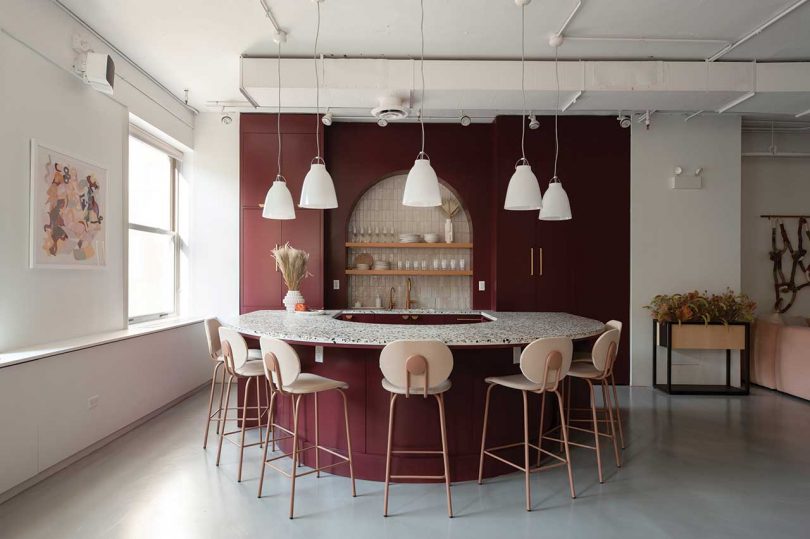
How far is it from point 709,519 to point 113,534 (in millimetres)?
3204

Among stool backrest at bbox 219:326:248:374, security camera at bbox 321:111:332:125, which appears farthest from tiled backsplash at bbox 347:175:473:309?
stool backrest at bbox 219:326:248:374

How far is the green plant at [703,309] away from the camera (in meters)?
5.32

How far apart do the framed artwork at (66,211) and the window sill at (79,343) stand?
1.88ft

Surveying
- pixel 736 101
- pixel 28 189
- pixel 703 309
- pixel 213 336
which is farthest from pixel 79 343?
pixel 736 101

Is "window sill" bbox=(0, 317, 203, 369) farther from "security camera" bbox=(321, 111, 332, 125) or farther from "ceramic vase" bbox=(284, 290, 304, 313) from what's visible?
"security camera" bbox=(321, 111, 332, 125)

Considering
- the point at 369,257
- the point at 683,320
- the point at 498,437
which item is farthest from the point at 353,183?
the point at 683,320

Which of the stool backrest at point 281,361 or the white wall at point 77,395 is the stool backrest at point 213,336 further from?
the stool backrest at point 281,361

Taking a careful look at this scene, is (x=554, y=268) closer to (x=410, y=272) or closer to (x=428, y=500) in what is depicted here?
(x=410, y=272)

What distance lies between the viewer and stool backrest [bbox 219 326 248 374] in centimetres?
304

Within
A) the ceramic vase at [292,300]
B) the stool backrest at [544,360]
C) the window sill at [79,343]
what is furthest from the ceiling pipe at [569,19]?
the window sill at [79,343]

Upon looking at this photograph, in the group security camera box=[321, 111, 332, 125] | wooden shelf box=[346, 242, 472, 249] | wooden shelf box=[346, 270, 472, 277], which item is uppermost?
security camera box=[321, 111, 332, 125]

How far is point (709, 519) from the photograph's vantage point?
8.54 ft

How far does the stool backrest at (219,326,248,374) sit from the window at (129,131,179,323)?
2.31 m

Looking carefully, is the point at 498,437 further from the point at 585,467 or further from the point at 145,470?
the point at 145,470
